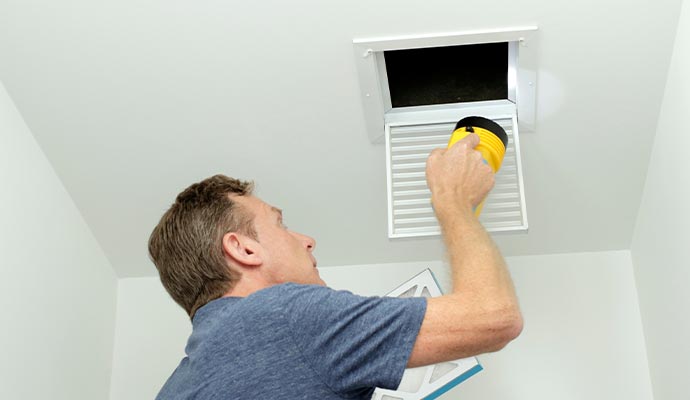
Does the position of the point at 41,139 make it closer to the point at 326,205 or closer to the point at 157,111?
the point at 157,111

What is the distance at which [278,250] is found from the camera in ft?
5.32

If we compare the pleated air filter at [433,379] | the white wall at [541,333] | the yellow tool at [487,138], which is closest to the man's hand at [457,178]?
the yellow tool at [487,138]

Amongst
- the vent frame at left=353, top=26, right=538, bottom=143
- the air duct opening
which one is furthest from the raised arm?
the air duct opening

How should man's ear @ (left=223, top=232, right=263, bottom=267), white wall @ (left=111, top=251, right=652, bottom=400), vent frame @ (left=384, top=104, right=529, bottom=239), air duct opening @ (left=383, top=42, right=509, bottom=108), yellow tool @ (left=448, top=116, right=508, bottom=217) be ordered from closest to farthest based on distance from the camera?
man's ear @ (left=223, top=232, right=263, bottom=267)
yellow tool @ (left=448, top=116, right=508, bottom=217)
vent frame @ (left=384, top=104, right=529, bottom=239)
air duct opening @ (left=383, top=42, right=509, bottom=108)
white wall @ (left=111, top=251, right=652, bottom=400)

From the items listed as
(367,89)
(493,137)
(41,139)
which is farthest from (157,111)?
(493,137)

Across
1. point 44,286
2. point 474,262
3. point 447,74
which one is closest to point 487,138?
point 447,74

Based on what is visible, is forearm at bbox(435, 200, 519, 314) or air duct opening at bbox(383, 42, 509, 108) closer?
forearm at bbox(435, 200, 519, 314)

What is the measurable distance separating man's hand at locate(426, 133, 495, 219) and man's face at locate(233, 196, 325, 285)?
0.26 metres

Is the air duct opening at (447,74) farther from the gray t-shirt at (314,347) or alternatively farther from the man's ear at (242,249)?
the gray t-shirt at (314,347)

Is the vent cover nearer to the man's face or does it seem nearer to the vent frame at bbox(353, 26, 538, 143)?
the vent frame at bbox(353, 26, 538, 143)

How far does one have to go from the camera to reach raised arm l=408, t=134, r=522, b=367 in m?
1.36

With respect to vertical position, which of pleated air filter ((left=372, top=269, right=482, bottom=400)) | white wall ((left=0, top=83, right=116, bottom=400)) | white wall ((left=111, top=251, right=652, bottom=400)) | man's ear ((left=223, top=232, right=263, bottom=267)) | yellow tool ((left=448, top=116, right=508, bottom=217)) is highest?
man's ear ((left=223, top=232, right=263, bottom=267))

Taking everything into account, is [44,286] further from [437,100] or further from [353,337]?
[353,337]

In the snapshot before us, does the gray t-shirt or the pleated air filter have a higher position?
the gray t-shirt
